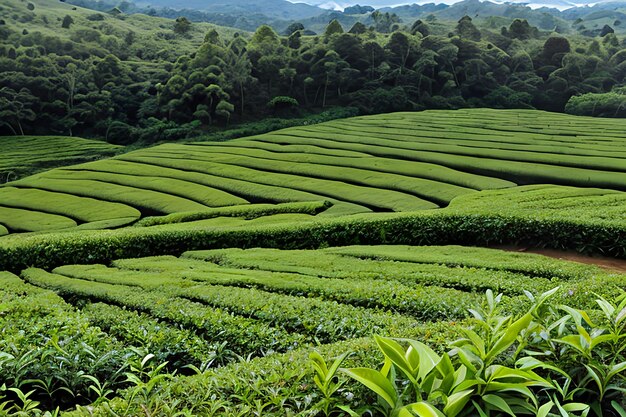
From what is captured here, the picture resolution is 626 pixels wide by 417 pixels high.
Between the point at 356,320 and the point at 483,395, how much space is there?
5.28 meters

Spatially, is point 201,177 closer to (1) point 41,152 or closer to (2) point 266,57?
(1) point 41,152

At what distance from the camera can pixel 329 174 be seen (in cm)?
3038

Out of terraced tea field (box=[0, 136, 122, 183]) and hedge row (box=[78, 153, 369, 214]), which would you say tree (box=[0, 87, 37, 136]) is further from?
hedge row (box=[78, 153, 369, 214])

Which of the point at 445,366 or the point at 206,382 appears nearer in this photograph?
the point at 445,366

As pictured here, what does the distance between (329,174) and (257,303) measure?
840 inches

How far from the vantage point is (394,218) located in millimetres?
16656

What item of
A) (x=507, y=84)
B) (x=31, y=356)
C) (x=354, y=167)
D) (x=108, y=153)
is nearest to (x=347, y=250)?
(x=31, y=356)

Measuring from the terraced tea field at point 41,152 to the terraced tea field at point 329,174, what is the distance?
26.5 feet

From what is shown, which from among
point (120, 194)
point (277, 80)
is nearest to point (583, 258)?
point (120, 194)

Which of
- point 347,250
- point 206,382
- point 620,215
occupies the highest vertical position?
point 206,382

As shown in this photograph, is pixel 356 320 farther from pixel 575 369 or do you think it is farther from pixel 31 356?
pixel 575 369

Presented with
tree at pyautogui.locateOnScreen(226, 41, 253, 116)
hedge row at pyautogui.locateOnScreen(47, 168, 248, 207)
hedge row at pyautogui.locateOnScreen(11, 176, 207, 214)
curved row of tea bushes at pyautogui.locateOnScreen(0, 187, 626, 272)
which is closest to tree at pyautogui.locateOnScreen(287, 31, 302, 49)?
tree at pyautogui.locateOnScreen(226, 41, 253, 116)

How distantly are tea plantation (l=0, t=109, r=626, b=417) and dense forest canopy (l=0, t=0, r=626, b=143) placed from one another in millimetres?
19757

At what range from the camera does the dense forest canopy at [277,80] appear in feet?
190
